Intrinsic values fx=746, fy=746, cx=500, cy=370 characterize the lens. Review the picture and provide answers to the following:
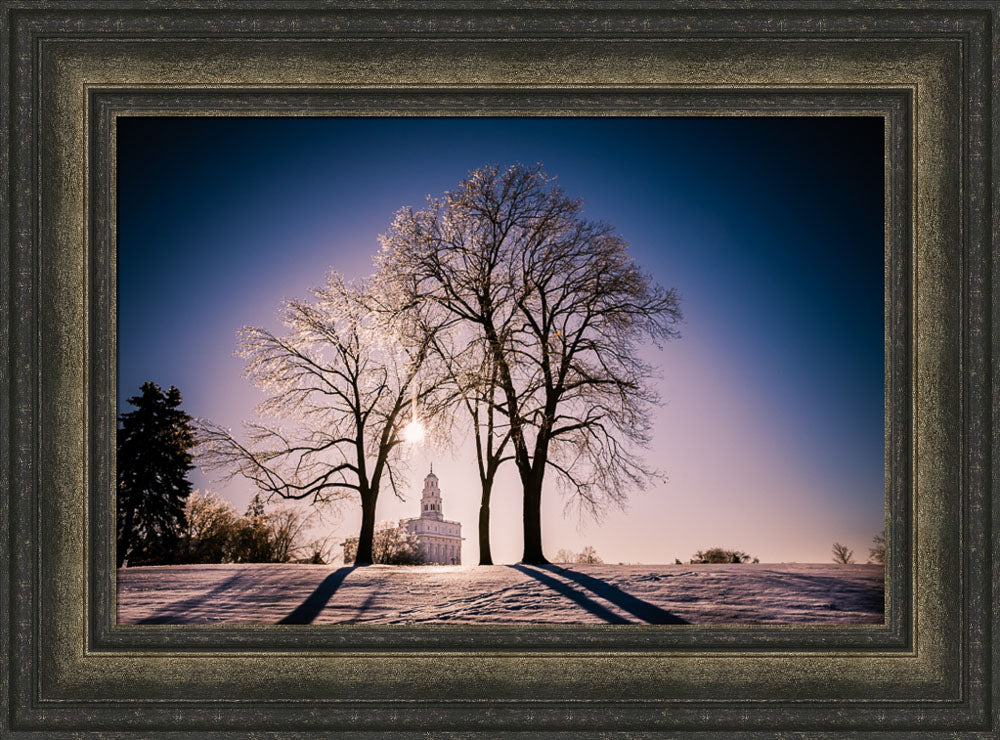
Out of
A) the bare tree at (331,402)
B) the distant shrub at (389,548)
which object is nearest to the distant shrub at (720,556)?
the distant shrub at (389,548)

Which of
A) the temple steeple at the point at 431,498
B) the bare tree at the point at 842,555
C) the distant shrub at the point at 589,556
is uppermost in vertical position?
the temple steeple at the point at 431,498

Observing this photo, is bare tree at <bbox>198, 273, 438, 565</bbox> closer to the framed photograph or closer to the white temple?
the framed photograph

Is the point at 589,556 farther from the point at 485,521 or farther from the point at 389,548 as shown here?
the point at 389,548

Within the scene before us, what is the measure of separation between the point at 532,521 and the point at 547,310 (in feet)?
7.60

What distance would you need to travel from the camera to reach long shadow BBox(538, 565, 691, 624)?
5.45 metres

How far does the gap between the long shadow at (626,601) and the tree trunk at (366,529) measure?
1.71 m

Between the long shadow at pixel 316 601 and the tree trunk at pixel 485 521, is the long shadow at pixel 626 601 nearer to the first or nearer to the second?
the tree trunk at pixel 485 521

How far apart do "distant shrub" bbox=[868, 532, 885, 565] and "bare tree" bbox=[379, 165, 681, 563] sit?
5.64 feet

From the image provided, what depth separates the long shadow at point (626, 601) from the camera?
545cm

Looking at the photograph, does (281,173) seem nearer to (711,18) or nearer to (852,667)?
(711,18)

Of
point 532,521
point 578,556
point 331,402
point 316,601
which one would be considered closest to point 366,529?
point 316,601

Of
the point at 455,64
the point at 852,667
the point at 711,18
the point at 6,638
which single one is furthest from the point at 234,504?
the point at 711,18

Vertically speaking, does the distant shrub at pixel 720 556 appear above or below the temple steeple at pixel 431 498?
below

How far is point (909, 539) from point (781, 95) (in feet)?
11.0
